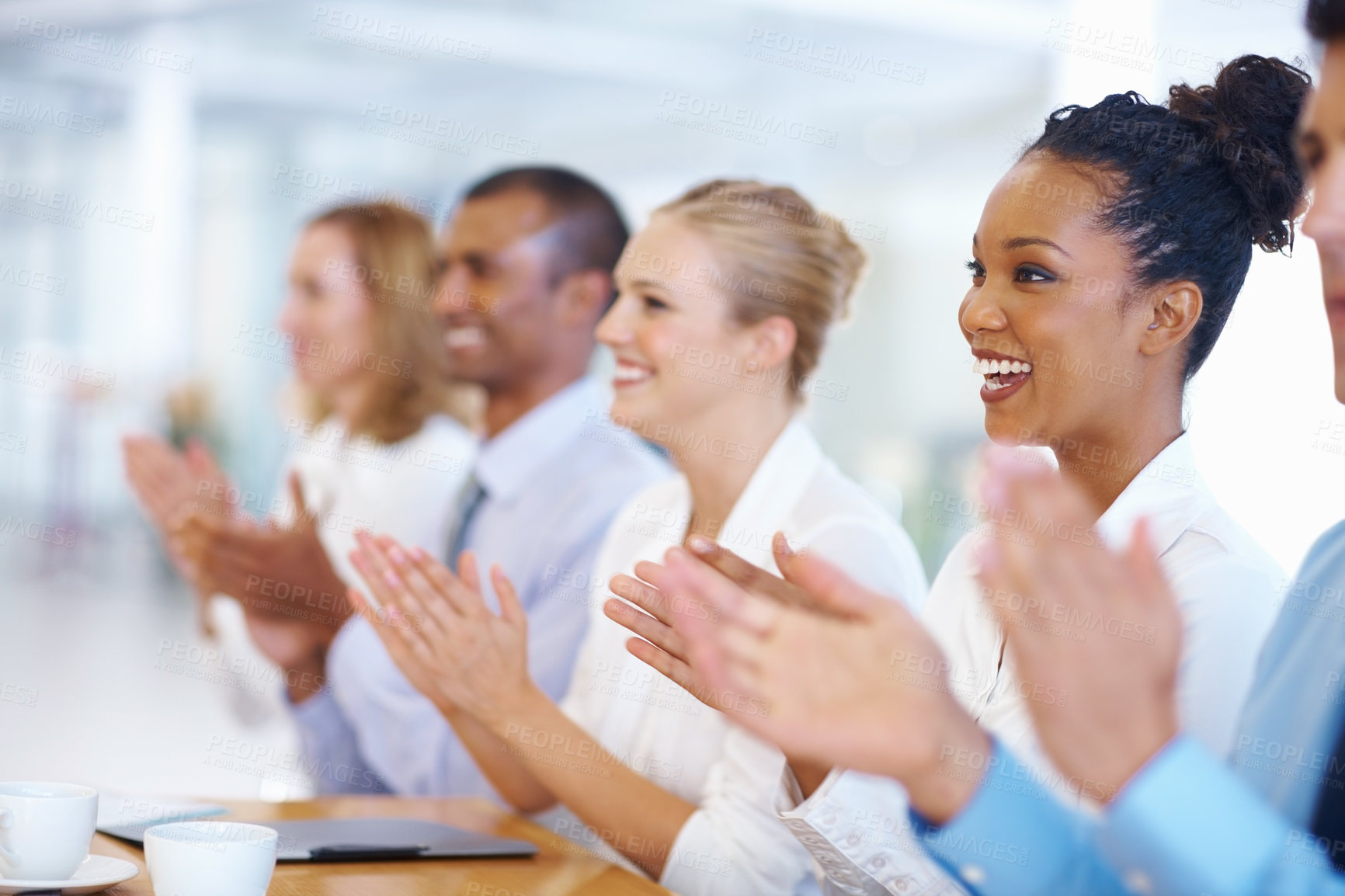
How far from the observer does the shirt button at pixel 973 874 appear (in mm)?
982

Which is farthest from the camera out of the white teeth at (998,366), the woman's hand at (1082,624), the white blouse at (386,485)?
the white blouse at (386,485)

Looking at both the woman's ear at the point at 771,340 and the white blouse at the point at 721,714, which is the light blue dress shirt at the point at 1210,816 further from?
the woman's ear at the point at 771,340

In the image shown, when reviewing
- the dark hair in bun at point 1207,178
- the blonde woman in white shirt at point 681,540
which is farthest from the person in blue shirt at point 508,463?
the dark hair in bun at point 1207,178

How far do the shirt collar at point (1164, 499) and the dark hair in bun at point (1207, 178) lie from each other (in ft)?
0.43

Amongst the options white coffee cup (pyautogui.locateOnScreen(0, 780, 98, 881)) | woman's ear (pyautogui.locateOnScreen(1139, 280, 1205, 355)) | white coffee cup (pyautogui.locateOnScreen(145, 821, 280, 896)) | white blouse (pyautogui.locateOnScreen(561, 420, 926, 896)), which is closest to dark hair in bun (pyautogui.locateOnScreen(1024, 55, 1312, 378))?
woman's ear (pyautogui.locateOnScreen(1139, 280, 1205, 355))

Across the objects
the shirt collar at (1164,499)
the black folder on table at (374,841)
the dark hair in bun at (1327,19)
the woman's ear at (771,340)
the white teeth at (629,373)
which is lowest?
the black folder on table at (374,841)

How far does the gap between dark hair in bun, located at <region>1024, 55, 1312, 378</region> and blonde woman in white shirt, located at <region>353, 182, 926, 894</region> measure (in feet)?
1.93

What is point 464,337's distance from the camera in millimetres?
2998

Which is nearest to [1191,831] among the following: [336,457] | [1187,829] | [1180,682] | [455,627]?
[1187,829]

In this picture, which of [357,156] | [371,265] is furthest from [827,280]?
[357,156]

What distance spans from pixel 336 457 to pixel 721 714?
6.37 feet

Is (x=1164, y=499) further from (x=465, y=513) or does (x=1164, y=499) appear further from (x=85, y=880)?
(x=465, y=513)

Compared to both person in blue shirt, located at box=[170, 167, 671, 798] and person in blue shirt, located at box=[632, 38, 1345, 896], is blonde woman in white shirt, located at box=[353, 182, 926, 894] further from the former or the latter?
person in blue shirt, located at box=[632, 38, 1345, 896]

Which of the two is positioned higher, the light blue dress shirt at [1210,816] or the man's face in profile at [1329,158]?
the man's face in profile at [1329,158]
